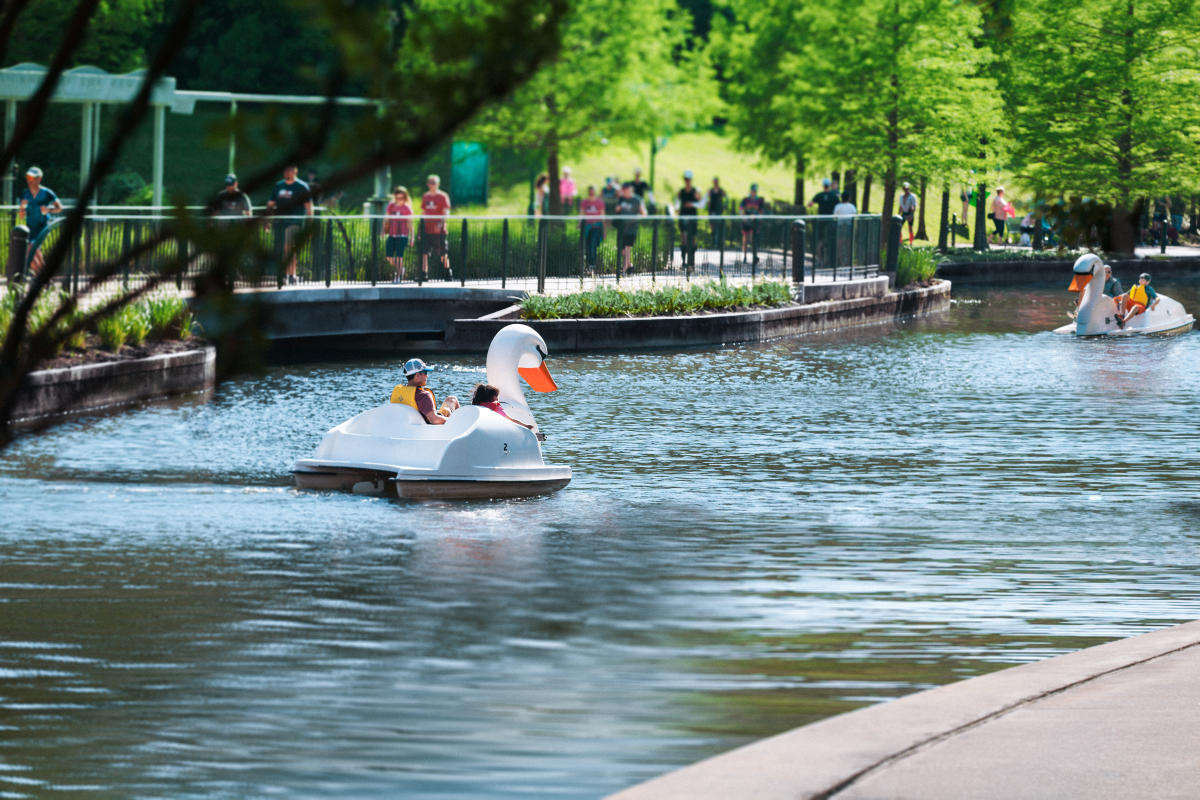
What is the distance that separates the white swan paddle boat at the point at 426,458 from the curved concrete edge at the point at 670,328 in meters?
11.6

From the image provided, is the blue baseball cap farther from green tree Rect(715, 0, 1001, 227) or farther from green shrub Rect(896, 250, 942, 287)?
green tree Rect(715, 0, 1001, 227)

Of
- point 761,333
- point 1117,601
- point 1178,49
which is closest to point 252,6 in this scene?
point 1178,49

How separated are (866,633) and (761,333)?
1998cm

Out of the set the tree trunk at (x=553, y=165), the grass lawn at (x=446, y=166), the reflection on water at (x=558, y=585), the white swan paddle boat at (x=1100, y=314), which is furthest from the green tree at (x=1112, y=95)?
the reflection on water at (x=558, y=585)

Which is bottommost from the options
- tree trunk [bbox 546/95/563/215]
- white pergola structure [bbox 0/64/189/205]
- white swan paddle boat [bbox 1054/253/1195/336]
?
white swan paddle boat [bbox 1054/253/1195/336]

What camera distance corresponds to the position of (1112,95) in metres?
51.1

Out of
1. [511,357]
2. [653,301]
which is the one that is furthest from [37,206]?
[511,357]

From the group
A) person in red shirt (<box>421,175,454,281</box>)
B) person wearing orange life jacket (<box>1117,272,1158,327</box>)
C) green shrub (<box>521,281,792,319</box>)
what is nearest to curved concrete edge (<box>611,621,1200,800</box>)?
green shrub (<box>521,281,792,319</box>)

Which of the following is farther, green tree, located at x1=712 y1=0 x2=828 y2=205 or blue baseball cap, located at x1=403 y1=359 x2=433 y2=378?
green tree, located at x1=712 y1=0 x2=828 y2=205

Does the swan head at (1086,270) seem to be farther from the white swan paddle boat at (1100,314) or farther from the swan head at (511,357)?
the swan head at (511,357)

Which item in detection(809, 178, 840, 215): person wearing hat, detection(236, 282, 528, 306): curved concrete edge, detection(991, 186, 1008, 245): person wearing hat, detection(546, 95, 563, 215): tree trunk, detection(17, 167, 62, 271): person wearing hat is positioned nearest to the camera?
detection(17, 167, 62, 271): person wearing hat

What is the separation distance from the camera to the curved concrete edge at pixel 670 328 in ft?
91.0

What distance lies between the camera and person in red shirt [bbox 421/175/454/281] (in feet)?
98.2

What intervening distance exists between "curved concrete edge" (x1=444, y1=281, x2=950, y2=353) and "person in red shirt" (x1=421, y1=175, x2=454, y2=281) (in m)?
1.72
